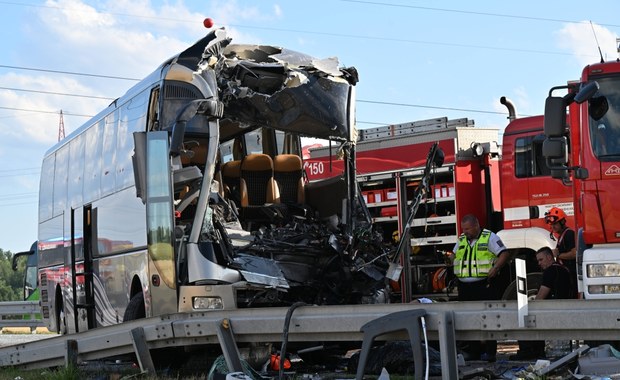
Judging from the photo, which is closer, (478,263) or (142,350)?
(142,350)

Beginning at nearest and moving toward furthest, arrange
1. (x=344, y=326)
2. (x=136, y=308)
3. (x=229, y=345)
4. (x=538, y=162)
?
(x=344, y=326)
(x=229, y=345)
(x=136, y=308)
(x=538, y=162)

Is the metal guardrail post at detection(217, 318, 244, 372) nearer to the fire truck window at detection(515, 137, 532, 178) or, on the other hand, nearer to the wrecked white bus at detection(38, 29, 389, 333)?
the wrecked white bus at detection(38, 29, 389, 333)

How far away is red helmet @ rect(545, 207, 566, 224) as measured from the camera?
1451 cm

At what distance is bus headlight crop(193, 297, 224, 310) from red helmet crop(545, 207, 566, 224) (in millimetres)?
5511

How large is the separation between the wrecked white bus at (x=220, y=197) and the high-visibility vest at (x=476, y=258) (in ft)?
4.01

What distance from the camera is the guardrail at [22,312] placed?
88.1ft

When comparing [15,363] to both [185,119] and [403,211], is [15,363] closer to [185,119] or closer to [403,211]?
[185,119]

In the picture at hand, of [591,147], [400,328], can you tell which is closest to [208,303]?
[400,328]

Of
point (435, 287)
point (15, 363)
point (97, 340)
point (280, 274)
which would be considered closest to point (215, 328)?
point (97, 340)

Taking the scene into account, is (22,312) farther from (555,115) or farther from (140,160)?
(555,115)

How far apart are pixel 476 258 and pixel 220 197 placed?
3.06 meters

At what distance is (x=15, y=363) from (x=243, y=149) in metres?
4.15

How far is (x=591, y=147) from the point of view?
10.2 meters

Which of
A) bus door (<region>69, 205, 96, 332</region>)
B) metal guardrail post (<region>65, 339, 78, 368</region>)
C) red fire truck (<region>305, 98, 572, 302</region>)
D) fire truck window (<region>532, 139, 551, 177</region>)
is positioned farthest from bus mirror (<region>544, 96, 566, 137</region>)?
bus door (<region>69, 205, 96, 332</region>)
